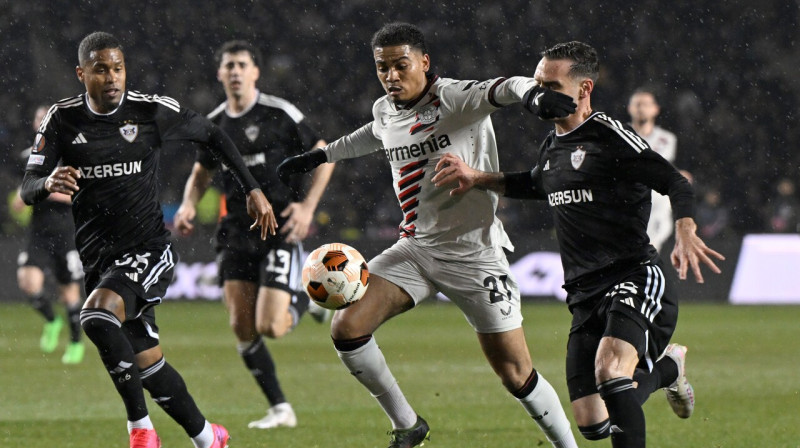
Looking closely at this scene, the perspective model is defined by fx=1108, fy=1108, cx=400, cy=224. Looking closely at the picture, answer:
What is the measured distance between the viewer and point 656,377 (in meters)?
5.07

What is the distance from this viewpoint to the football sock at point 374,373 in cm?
500

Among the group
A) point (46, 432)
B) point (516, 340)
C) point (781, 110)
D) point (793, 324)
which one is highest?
point (516, 340)

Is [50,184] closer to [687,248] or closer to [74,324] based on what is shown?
[687,248]

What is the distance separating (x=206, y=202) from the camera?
18297 mm

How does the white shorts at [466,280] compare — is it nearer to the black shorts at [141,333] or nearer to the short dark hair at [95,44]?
the black shorts at [141,333]

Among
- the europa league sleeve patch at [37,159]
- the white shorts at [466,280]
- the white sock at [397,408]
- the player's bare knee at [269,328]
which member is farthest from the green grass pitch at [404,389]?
the europa league sleeve patch at [37,159]

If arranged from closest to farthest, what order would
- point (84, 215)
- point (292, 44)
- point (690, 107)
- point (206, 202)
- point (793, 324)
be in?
point (84, 215) → point (793, 324) → point (206, 202) → point (690, 107) → point (292, 44)

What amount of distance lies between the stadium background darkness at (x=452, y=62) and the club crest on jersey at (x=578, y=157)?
13.8m

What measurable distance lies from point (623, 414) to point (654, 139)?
556 centimetres

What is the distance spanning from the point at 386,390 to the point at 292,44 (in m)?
16.8

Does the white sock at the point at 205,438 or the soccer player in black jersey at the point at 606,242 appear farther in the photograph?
the white sock at the point at 205,438

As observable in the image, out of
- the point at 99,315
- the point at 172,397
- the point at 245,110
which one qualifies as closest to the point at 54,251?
the point at 245,110

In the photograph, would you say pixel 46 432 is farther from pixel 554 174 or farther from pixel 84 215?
pixel 554 174

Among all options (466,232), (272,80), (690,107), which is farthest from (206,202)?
(466,232)
